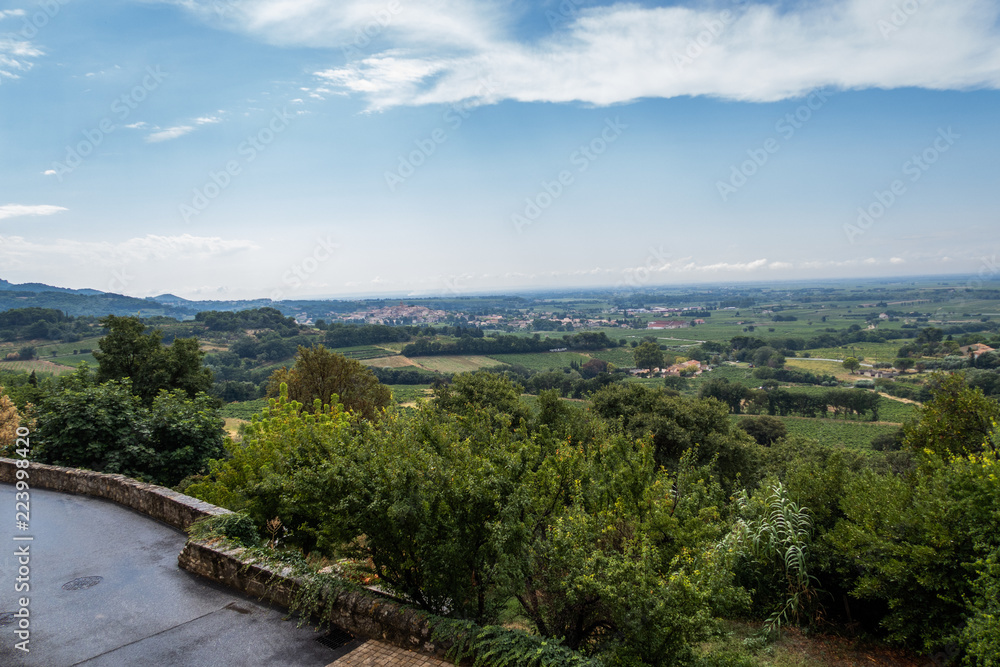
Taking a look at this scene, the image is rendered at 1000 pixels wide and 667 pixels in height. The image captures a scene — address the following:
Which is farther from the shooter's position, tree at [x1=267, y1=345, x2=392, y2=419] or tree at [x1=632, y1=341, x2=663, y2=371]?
tree at [x1=632, y1=341, x2=663, y2=371]

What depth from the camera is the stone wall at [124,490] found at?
9.35 metres

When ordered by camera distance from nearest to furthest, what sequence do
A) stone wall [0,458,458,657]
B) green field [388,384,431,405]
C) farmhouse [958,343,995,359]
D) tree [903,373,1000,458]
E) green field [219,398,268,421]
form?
stone wall [0,458,458,657] < tree [903,373,1000,458] < green field [219,398,268,421] < green field [388,384,431,405] < farmhouse [958,343,995,359]

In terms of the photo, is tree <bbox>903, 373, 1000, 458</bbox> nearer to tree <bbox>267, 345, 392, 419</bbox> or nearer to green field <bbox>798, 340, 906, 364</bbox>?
tree <bbox>267, 345, 392, 419</bbox>

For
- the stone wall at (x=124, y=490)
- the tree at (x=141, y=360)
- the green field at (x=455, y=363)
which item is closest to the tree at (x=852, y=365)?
the green field at (x=455, y=363)

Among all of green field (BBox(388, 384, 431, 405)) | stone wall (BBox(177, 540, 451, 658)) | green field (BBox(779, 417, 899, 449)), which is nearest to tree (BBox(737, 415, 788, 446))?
green field (BBox(779, 417, 899, 449))

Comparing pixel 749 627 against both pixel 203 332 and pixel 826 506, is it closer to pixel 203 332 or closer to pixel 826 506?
pixel 826 506

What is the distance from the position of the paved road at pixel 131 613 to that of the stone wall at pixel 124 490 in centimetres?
45

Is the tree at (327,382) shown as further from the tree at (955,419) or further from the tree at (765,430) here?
the tree at (765,430)

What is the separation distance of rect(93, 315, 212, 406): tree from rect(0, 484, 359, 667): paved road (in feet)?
51.1

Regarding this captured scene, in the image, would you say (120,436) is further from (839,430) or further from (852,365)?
(852,365)

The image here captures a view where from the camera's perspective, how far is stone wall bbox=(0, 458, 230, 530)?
9.35m

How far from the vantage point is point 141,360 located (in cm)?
2370

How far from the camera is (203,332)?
116625 mm

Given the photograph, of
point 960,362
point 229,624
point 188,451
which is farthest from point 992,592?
point 960,362
